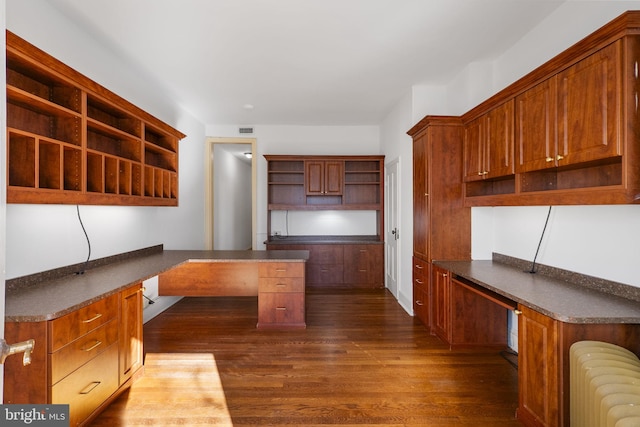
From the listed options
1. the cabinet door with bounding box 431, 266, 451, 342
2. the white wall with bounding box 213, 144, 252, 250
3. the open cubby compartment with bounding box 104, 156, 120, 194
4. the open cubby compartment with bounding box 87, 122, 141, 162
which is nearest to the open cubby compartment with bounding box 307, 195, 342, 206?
the white wall with bounding box 213, 144, 252, 250

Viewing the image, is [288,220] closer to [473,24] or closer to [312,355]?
[312,355]

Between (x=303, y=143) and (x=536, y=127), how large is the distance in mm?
3973

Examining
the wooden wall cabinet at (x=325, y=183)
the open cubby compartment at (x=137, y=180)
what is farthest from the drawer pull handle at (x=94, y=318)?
the wooden wall cabinet at (x=325, y=183)

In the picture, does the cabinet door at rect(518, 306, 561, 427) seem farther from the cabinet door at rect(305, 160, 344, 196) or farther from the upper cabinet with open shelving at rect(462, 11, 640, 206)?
the cabinet door at rect(305, 160, 344, 196)

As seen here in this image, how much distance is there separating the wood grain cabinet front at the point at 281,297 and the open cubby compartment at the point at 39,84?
2193 mm

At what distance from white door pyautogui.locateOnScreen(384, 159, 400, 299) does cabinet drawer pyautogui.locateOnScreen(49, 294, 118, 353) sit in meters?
3.49

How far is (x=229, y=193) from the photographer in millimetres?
6957

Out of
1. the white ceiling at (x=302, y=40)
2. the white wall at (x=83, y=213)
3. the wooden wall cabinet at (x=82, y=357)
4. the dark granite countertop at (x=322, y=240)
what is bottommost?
the wooden wall cabinet at (x=82, y=357)

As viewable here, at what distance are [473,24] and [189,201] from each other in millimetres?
4169

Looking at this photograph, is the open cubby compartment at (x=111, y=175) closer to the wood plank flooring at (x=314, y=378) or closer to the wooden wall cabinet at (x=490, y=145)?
the wood plank flooring at (x=314, y=378)

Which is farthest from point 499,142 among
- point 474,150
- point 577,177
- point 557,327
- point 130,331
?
point 130,331

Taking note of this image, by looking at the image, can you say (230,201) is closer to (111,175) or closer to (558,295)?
(111,175)

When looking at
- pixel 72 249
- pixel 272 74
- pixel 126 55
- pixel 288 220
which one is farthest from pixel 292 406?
pixel 288 220

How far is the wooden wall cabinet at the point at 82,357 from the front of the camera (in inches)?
63.0
